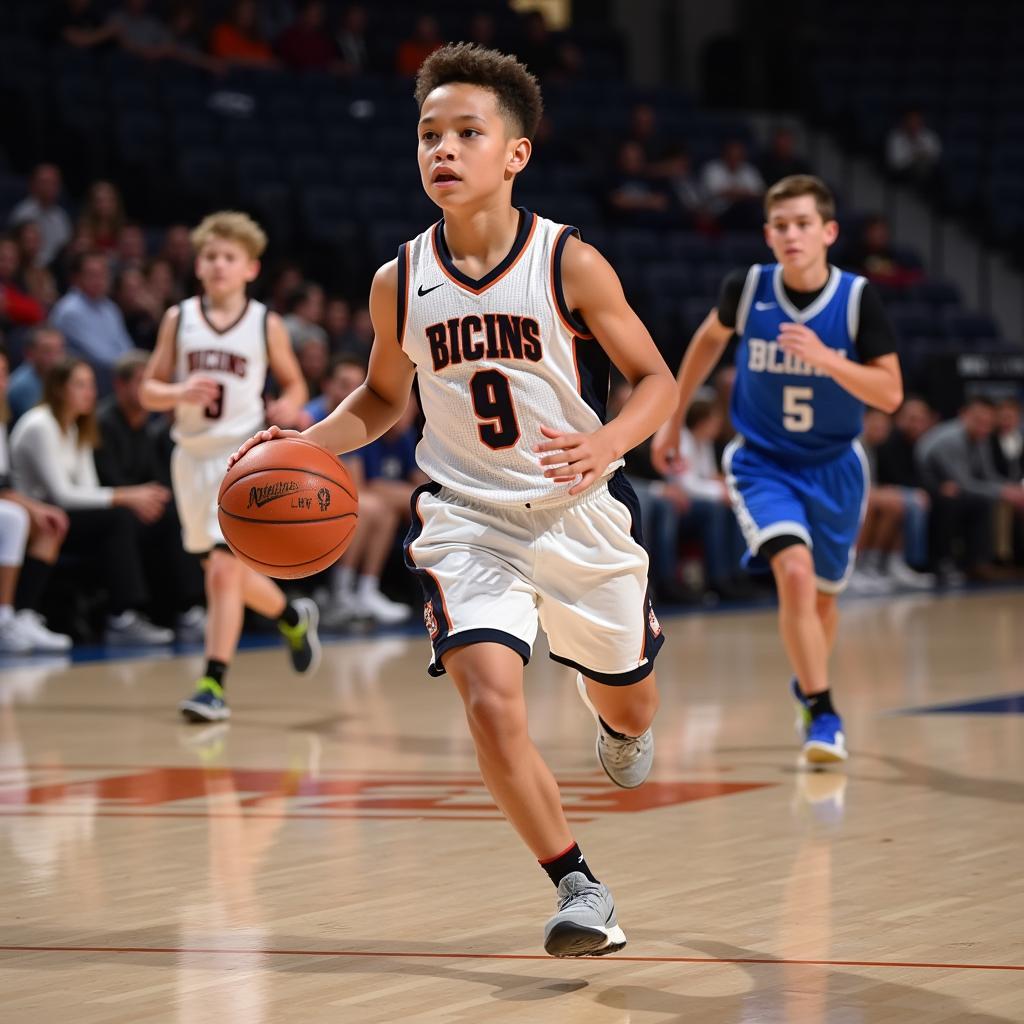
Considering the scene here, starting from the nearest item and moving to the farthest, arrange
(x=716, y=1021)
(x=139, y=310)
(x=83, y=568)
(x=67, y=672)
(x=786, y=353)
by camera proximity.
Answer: (x=716, y=1021) < (x=786, y=353) < (x=67, y=672) < (x=83, y=568) < (x=139, y=310)

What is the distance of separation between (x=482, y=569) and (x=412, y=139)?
36.4 ft

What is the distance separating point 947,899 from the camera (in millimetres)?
3674

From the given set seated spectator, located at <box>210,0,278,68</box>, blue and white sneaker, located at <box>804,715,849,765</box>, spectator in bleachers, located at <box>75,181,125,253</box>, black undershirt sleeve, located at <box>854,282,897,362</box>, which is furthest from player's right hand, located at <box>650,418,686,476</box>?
seated spectator, located at <box>210,0,278,68</box>

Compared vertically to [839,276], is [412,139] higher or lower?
higher

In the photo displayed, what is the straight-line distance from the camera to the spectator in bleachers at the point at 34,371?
9211mm

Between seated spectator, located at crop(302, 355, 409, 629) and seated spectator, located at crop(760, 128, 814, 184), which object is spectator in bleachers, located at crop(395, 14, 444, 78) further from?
seated spectator, located at crop(302, 355, 409, 629)

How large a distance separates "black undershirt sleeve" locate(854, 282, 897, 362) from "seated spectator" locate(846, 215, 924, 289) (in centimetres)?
1021

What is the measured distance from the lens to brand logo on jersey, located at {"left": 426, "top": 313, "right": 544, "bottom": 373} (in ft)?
11.5

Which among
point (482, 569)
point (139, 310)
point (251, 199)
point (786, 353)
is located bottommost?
point (482, 569)

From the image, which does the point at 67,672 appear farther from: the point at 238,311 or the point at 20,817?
the point at 20,817

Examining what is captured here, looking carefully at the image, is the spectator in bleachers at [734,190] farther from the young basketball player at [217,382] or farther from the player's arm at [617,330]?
the player's arm at [617,330]

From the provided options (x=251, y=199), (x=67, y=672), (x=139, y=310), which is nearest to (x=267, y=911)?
(x=67, y=672)

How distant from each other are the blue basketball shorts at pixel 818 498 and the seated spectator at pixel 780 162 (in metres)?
11.0

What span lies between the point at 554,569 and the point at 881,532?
1013cm
